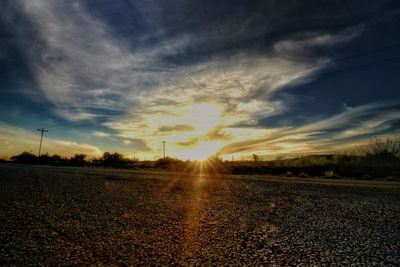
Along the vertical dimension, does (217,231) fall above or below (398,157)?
below

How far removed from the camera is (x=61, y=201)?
7.72 metres

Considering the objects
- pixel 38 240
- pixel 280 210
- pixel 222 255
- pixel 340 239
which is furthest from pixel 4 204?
pixel 340 239

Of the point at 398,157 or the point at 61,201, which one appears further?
the point at 398,157

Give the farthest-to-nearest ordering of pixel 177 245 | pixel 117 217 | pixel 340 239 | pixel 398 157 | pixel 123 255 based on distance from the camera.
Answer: pixel 398 157 < pixel 117 217 < pixel 340 239 < pixel 177 245 < pixel 123 255

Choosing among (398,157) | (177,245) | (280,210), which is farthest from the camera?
(398,157)

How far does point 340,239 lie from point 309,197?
193 inches

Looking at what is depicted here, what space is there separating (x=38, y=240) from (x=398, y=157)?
31.8 metres

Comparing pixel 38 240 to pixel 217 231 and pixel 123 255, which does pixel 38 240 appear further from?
pixel 217 231

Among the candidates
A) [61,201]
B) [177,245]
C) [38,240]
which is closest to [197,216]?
[177,245]

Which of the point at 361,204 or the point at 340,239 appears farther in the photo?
the point at 361,204

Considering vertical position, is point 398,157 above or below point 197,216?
above

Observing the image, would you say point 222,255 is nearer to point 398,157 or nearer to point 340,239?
point 340,239

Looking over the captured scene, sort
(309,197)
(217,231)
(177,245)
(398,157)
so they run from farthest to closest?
(398,157) < (309,197) < (217,231) < (177,245)

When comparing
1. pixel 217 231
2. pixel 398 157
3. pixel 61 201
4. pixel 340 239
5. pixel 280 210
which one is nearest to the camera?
pixel 340 239
